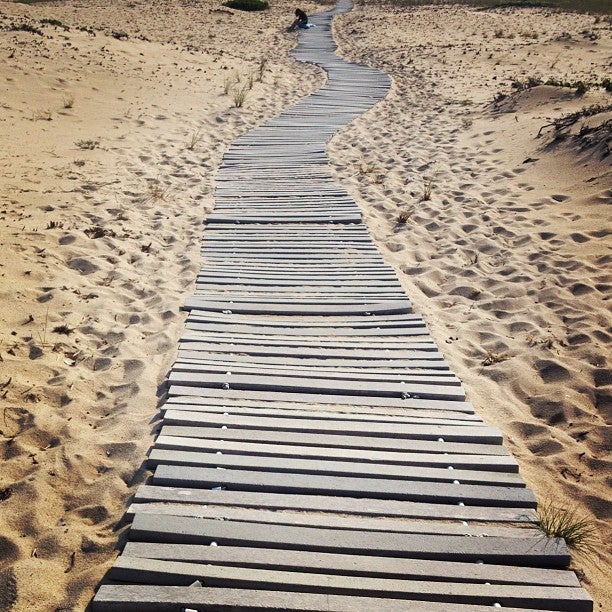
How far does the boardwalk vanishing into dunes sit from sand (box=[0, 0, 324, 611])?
11.4 inches

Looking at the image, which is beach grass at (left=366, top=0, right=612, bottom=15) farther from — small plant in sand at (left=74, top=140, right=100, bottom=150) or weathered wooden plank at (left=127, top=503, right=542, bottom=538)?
weathered wooden plank at (left=127, top=503, right=542, bottom=538)

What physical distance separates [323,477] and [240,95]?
10.3m

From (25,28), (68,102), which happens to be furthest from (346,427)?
(25,28)

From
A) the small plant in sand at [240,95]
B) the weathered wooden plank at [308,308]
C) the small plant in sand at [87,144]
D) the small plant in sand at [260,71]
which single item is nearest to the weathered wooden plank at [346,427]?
the weathered wooden plank at [308,308]

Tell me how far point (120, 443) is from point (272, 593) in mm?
1394

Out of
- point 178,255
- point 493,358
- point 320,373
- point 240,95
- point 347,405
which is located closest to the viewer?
point 347,405

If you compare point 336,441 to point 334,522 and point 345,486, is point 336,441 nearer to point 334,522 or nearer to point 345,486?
point 345,486

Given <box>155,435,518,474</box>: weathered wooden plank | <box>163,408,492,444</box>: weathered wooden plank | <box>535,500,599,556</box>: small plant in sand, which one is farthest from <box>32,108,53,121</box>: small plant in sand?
<box>535,500,599,556</box>: small plant in sand

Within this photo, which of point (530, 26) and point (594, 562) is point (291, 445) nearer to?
point (594, 562)

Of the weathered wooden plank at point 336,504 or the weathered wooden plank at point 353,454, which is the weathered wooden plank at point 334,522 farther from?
the weathered wooden plank at point 353,454

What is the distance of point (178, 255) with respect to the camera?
6.14m

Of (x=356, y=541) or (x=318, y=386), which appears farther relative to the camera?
(x=318, y=386)

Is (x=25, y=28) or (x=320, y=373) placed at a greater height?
(x=25, y=28)

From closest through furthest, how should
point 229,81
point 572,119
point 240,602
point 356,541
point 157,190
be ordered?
point 240,602, point 356,541, point 157,190, point 572,119, point 229,81
